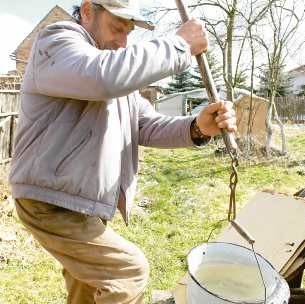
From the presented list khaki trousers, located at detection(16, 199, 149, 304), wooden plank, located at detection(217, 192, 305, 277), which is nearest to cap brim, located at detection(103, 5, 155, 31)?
khaki trousers, located at detection(16, 199, 149, 304)

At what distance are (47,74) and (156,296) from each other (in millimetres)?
2483

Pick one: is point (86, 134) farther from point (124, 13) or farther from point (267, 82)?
point (267, 82)

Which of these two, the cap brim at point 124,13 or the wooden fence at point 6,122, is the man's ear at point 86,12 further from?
the wooden fence at point 6,122

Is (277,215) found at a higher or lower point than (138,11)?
lower

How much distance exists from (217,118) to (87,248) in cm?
88

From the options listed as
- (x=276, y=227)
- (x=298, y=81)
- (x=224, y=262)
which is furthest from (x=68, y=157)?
(x=298, y=81)

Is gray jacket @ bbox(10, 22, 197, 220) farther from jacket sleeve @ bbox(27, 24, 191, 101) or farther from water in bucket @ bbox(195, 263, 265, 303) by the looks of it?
water in bucket @ bbox(195, 263, 265, 303)

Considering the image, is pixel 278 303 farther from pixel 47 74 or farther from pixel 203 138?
pixel 47 74

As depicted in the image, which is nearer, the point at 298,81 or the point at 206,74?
the point at 206,74

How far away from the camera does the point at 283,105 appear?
27.8 metres

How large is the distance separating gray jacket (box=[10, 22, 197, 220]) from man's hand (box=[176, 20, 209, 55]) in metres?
0.06

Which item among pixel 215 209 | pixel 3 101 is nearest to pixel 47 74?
pixel 215 209

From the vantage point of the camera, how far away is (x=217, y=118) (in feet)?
7.40

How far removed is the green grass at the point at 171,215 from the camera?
428 cm
